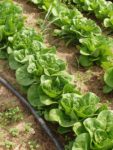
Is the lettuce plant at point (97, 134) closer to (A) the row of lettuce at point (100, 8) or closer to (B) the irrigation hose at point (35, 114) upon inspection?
(B) the irrigation hose at point (35, 114)

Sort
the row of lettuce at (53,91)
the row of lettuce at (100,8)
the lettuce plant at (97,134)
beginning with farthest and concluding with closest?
1. the row of lettuce at (100,8)
2. the row of lettuce at (53,91)
3. the lettuce plant at (97,134)

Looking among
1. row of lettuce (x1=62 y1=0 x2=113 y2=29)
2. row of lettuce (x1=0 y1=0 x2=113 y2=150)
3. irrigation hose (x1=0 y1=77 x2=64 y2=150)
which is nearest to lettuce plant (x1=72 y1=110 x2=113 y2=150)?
row of lettuce (x1=0 y1=0 x2=113 y2=150)

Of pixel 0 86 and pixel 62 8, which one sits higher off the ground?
pixel 62 8

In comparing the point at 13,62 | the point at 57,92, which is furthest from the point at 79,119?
the point at 13,62

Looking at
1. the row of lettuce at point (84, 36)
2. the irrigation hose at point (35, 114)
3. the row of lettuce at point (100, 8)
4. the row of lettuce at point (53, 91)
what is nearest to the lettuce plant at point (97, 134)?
the row of lettuce at point (53, 91)

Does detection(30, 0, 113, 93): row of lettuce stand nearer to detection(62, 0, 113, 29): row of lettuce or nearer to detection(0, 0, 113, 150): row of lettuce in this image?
detection(62, 0, 113, 29): row of lettuce

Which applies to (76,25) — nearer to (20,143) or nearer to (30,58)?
(30,58)
